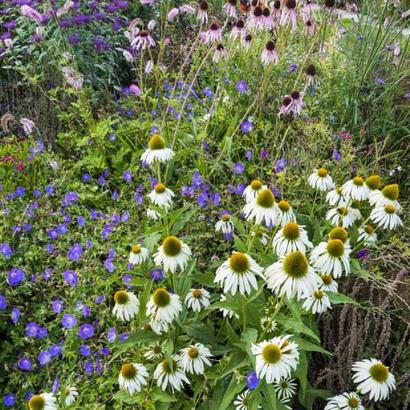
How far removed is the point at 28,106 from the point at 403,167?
8.46 ft

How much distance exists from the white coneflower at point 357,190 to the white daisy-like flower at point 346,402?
2.27ft

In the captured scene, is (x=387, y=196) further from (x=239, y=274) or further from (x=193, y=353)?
(x=193, y=353)

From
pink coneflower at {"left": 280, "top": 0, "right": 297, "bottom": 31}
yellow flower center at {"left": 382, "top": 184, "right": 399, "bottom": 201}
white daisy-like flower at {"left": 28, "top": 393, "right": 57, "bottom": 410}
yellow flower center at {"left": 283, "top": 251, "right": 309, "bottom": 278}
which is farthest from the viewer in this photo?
pink coneflower at {"left": 280, "top": 0, "right": 297, "bottom": 31}

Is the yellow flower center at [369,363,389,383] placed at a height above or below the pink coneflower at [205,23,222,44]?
below

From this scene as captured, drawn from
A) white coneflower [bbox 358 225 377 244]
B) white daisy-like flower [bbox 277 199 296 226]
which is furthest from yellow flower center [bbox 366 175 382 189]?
white daisy-like flower [bbox 277 199 296 226]

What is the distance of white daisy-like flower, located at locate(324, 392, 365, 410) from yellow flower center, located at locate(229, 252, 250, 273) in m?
0.64

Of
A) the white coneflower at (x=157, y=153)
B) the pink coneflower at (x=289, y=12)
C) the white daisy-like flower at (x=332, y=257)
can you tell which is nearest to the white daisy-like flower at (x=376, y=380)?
the white daisy-like flower at (x=332, y=257)

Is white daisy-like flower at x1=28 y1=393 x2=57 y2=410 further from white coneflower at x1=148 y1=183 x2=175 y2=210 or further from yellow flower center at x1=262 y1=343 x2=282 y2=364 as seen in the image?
white coneflower at x1=148 y1=183 x2=175 y2=210

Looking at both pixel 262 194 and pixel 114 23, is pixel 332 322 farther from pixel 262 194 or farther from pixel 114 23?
pixel 114 23

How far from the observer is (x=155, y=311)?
1.59 m

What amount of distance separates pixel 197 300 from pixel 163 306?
0.82 feet

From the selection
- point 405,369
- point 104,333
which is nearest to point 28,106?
point 104,333

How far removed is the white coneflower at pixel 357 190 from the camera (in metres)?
1.90

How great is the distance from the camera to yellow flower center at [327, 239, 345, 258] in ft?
5.02
